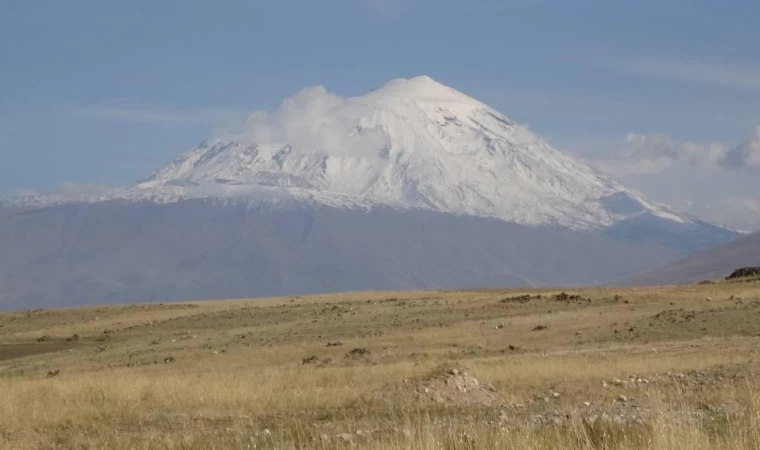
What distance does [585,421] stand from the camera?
14.1 metres

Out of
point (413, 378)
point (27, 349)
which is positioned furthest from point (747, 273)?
point (413, 378)

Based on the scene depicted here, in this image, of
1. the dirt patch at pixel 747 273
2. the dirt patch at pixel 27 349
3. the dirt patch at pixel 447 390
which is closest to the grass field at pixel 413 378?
the dirt patch at pixel 447 390

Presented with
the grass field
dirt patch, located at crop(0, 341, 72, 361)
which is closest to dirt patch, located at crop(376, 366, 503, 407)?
the grass field

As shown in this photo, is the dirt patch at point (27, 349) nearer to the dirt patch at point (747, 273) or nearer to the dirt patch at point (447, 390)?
the dirt patch at point (447, 390)

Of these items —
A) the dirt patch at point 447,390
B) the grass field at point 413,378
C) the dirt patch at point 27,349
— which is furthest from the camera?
the dirt patch at point 27,349

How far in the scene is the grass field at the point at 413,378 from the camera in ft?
47.1

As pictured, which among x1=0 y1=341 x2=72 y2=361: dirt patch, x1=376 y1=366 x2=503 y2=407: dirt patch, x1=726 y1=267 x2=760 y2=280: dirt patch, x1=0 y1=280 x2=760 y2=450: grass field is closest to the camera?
x1=0 y1=280 x2=760 y2=450: grass field

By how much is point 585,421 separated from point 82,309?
57293 millimetres

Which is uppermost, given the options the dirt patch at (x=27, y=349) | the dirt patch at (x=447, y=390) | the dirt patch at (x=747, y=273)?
the dirt patch at (x=747, y=273)

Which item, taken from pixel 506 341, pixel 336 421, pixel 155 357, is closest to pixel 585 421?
pixel 336 421

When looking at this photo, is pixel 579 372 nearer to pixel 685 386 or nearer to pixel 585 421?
pixel 685 386

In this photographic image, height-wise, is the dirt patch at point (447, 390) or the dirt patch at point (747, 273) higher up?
the dirt patch at point (747, 273)

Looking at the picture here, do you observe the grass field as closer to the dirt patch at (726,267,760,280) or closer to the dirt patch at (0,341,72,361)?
the dirt patch at (0,341,72,361)

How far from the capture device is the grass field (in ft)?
47.1
